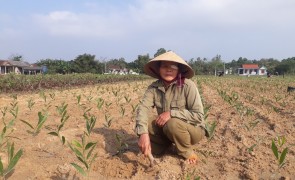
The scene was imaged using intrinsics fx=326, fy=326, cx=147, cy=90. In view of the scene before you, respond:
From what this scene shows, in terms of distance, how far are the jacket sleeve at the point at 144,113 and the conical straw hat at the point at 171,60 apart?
0.73 ft

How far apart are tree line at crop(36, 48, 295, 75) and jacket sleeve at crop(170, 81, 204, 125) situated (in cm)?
2047

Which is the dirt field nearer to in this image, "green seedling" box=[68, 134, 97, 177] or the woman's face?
"green seedling" box=[68, 134, 97, 177]

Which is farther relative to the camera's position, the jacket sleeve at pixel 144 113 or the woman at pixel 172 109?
the woman at pixel 172 109

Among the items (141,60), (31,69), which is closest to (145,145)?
(31,69)

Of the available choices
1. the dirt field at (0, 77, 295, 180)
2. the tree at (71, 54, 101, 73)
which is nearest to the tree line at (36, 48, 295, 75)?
the tree at (71, 54, 101, 73)

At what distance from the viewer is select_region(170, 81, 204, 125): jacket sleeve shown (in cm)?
305

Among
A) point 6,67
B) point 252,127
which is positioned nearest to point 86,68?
point 6,67

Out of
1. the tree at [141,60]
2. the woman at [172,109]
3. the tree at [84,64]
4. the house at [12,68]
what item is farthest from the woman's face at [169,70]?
the tree at [141,60]

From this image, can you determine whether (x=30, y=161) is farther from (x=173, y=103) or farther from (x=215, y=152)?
(x=215, y=152)

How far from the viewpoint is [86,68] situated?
46.4 meters

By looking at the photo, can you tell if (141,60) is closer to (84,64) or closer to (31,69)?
(84,64)

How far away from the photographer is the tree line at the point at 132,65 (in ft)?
153

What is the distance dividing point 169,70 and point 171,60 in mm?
148

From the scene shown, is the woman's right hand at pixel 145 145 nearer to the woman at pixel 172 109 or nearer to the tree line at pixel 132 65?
the woman at pixel 172 109
